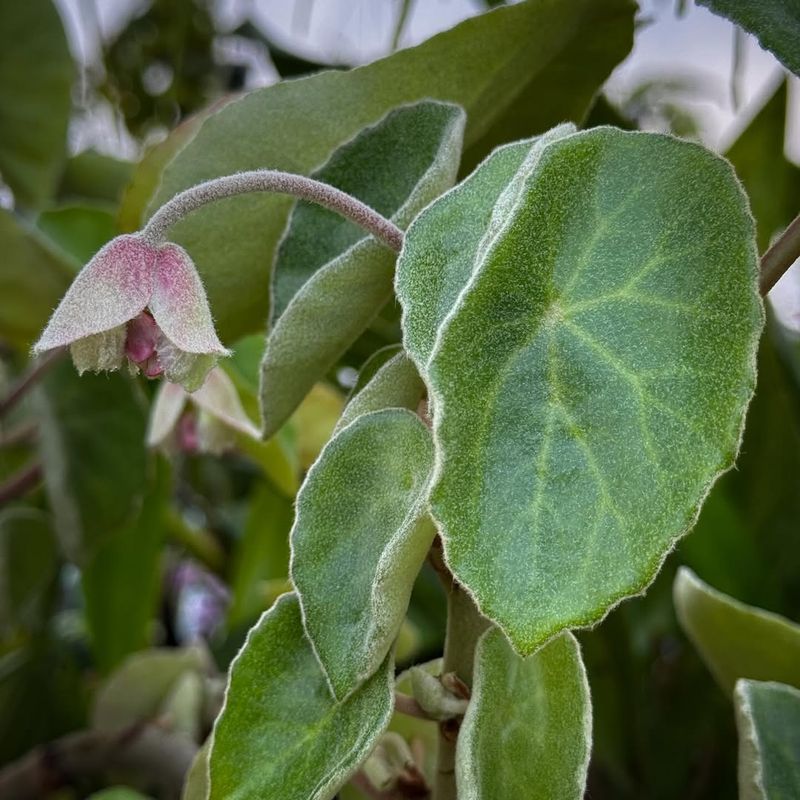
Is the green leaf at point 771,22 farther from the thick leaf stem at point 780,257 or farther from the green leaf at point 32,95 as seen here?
the green leaf at point 32,95

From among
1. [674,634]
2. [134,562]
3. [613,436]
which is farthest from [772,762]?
[134,562]

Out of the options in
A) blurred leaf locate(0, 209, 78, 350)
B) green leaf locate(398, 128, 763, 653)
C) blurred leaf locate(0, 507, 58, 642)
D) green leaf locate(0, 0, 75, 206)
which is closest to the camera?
green leaf locate(398, 128, 763, 653)

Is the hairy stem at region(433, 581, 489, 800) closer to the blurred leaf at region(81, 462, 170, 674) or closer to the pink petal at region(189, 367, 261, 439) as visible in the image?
the pink petal at region(189, 367, 261, 439)

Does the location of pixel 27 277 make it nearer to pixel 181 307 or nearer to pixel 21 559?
Answer: pixel 21 559

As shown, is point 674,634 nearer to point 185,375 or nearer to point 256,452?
point 256,452

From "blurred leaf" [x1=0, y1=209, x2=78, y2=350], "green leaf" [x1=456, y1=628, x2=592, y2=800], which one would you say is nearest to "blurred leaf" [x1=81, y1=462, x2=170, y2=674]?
"blurred leaf" [x1=0, y1=209, x2=78, y2=350]

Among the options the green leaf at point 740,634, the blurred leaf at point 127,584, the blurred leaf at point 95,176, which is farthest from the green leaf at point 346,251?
the blurred leaf at point 95,176
